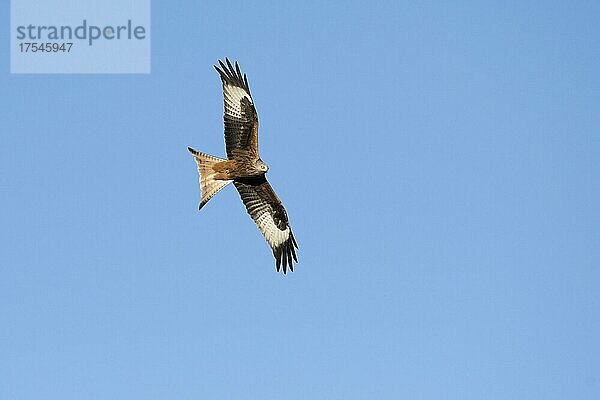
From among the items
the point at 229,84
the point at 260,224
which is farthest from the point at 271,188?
the point at 229,84

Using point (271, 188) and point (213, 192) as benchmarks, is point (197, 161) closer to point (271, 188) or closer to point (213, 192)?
point (213, 192)

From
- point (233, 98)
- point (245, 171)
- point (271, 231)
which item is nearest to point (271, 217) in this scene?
point (271, 231)

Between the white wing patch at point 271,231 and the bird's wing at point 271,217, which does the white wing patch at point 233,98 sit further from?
the white wing patch at point 271,231

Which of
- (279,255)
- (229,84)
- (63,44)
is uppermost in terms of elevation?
(63,44)

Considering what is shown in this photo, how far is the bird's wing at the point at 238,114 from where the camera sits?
1541 centimetres

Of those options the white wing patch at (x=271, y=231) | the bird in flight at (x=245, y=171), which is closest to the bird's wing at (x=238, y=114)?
the bird in flight at (x=245, y=171)

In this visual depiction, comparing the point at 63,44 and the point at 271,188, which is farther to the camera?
the point at 63,44

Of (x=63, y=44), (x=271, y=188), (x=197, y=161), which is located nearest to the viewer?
(x=197, y=161)

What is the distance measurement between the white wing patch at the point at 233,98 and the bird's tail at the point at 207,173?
3.90 feet

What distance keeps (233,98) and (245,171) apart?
1646mm

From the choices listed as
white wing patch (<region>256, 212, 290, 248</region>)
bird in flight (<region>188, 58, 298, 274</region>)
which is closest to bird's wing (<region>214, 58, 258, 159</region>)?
bird in flight (<region>188, 58, 298, 274</region>)

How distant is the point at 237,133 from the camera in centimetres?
1559

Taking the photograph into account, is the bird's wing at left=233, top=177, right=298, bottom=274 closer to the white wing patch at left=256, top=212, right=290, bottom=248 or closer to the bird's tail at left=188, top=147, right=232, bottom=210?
the white wing patch at left=256, top=212, right=290, bottom=248

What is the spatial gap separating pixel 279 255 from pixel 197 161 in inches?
114
